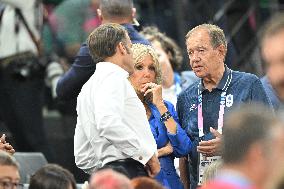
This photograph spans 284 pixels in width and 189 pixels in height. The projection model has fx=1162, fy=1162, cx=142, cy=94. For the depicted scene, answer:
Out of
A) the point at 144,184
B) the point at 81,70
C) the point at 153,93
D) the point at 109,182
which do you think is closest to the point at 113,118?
the point at 153,93

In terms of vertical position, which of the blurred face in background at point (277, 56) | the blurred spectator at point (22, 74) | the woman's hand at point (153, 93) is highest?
the blurred face in background at point (277, 56)

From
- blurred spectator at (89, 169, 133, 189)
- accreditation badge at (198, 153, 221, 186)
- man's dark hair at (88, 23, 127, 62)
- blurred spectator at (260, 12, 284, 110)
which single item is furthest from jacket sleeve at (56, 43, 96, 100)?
blurred spectator at (89, 169, 133, 189)

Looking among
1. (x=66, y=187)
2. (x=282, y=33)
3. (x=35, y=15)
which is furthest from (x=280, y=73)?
(x=35, y=15)

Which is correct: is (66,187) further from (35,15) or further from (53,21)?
(53,21)

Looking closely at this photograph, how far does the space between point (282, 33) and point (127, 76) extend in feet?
7.94

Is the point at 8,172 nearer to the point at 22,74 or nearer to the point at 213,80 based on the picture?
the point at 213,80

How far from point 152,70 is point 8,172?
1954 mm

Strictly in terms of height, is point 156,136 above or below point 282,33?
below

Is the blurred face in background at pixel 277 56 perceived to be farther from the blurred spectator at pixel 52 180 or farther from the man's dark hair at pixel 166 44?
the man's dark hair at pixel 166 44

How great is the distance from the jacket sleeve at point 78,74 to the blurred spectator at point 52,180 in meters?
2.58

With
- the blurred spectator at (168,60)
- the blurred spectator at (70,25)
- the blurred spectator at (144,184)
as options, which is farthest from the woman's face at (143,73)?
the blurred spectator at (70,25)

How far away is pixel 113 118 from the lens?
8047 mm

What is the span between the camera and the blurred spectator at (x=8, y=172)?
7.54 meters

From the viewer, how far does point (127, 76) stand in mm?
8375
